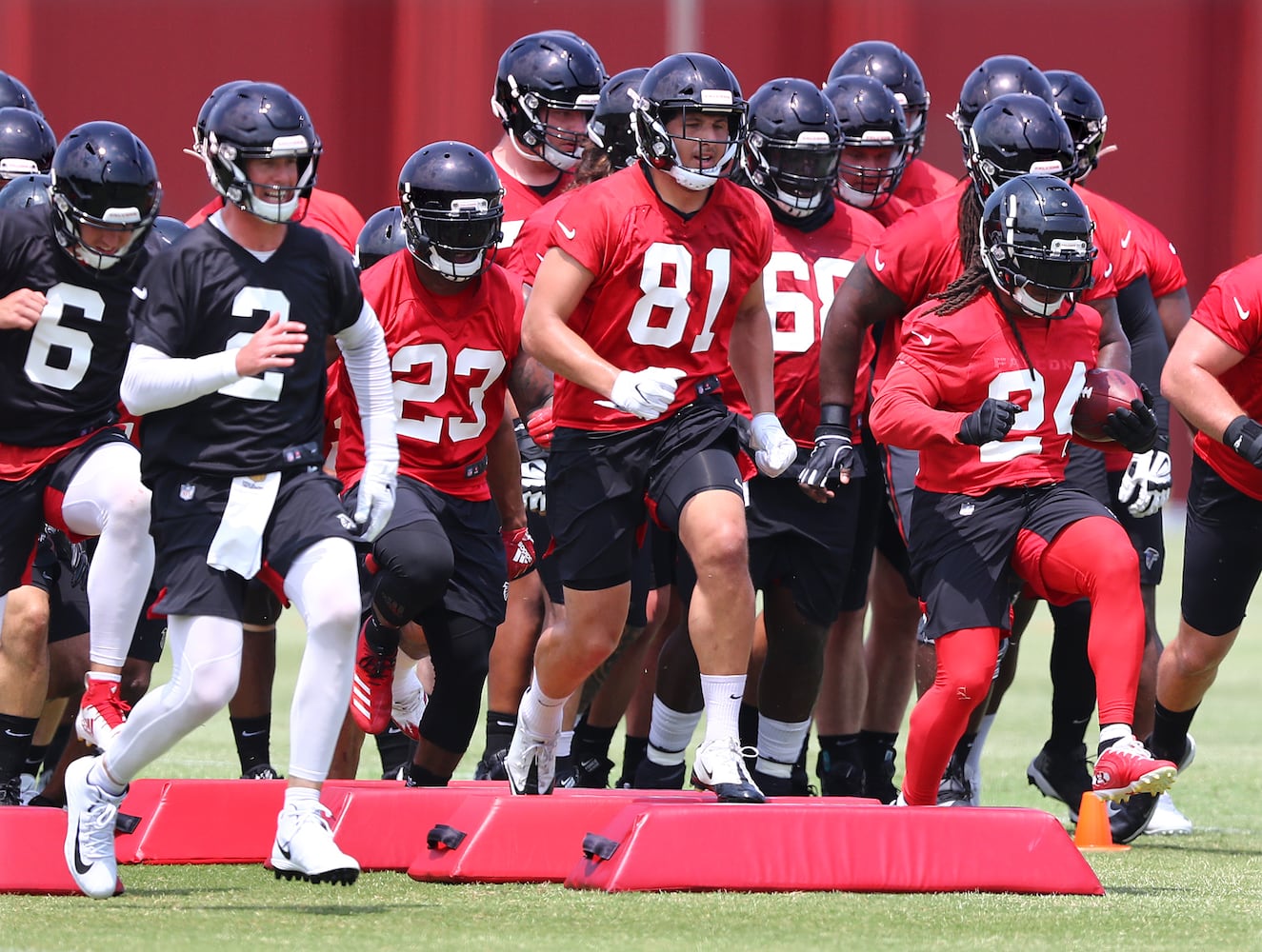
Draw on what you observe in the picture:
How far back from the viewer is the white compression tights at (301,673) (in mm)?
5191

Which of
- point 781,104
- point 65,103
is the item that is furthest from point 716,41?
point 781,104

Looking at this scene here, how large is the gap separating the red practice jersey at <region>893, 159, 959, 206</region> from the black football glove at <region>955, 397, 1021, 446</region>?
2.39 meters

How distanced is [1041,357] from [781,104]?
148cm

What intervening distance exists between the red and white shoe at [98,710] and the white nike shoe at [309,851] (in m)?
0.78

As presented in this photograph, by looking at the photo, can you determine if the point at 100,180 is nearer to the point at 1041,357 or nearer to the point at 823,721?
the point at 1041,357

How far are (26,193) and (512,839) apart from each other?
7.65 feet

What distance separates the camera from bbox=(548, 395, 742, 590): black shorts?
5816 millimetres

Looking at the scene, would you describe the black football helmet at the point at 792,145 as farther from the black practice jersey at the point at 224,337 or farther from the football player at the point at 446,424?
the black practice jersey at the point at 224,337

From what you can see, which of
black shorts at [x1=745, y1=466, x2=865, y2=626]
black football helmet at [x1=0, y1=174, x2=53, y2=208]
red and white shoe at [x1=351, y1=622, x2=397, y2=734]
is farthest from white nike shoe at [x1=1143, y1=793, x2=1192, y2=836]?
black football helmet at [x1=0, y1=174, x2=53, y2=208]

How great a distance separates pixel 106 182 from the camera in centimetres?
563

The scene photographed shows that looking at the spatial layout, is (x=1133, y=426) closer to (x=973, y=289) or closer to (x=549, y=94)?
(x=973, y=289)

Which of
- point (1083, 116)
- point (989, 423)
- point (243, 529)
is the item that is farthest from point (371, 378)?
point (1083, 116)

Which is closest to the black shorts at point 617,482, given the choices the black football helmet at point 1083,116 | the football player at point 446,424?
the football player at point 446,424

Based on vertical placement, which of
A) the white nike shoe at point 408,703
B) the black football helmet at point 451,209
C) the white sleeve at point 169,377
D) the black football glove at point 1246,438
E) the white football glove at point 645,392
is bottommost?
the white nike shoe at point 408,703
